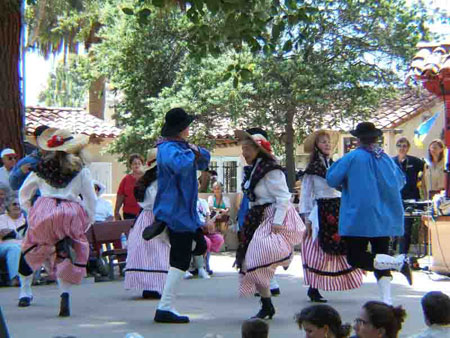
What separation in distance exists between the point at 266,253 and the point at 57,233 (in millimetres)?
1986

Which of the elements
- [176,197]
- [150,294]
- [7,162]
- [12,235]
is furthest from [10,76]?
[176,197]

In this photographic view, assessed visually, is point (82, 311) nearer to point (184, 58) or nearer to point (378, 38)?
point (378, 38)

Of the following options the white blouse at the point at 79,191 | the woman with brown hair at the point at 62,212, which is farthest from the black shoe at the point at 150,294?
the white blouse at the point at 79,191

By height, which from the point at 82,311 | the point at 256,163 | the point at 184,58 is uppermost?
the point at 184,58

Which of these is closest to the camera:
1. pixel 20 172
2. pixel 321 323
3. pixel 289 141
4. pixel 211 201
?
pixel 321 323

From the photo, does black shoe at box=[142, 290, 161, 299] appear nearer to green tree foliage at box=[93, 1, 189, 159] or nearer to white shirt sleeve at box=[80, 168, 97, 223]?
white shirt sleeve at box=[80, 168, 97, 223]

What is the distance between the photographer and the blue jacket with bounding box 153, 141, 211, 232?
7988mm

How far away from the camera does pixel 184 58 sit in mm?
21734

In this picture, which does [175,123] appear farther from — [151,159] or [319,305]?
[319,305]

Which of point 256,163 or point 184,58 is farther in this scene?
point 184,58

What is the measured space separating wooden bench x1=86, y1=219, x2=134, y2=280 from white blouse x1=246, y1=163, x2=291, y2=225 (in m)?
4.51

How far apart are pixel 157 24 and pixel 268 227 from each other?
44.0 feet

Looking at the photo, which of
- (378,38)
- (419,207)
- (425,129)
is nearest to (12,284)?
(419,207)

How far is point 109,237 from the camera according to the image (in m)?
13.0
